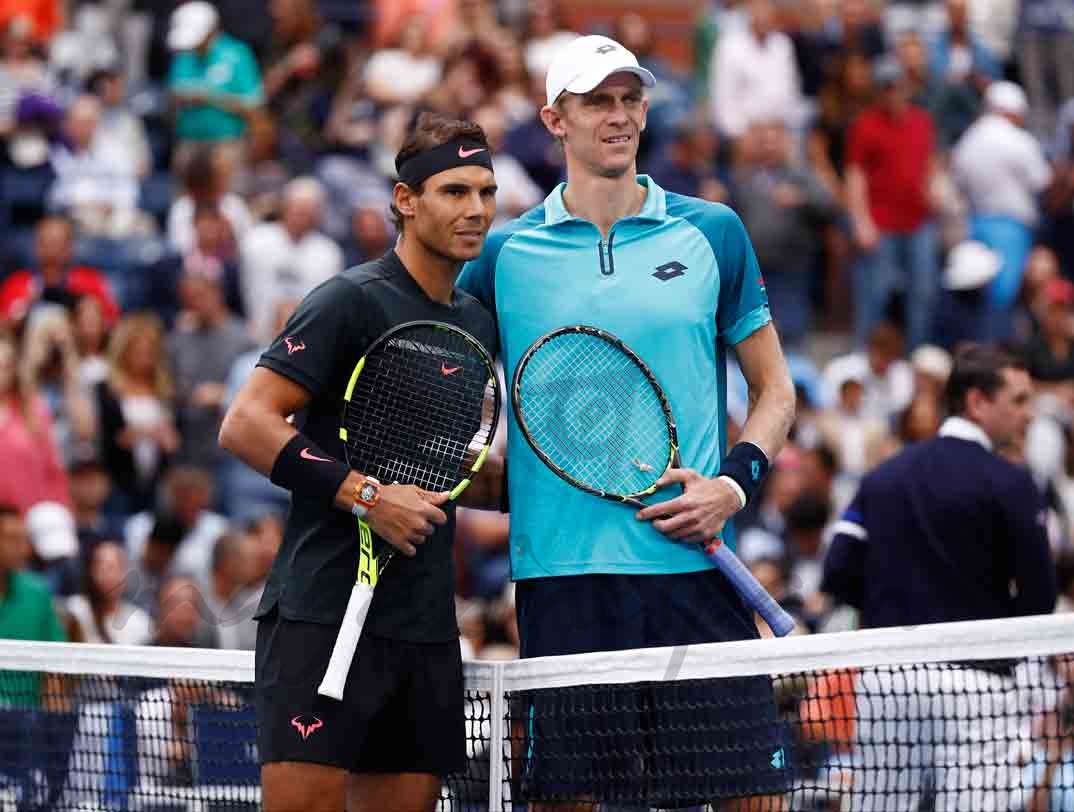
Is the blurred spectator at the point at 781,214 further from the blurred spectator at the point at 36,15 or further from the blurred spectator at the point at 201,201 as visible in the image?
the blurred spectator at the point at 36,15

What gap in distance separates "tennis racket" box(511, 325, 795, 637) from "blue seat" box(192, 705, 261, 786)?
4.23 ft

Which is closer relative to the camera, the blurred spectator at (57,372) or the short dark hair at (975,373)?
the short dark hair at (975,373)

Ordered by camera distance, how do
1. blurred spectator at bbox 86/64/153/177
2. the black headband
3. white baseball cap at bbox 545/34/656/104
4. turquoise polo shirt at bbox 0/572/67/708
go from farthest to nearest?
1. blurred spectator at bbox 86/64/153/177
2. turquoise polo shirt at bbox 0/572/67/708
3. white baseball cap at bbox 545/34/656/104
4. the black headband

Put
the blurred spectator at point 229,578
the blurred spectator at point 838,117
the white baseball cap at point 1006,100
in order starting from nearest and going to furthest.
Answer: the blurred spectator at point 229,578, the white baseball cap at point 1006,100, the blurred spectator at point 838,117

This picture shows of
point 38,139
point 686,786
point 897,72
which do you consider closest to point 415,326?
point 686,786

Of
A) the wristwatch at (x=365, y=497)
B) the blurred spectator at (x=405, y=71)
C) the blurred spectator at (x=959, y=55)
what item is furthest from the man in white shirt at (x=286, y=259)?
the wristwatch at (x=365, y=497)

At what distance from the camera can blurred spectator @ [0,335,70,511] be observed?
11766 mm

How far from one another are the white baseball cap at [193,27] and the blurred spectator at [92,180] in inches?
37.0

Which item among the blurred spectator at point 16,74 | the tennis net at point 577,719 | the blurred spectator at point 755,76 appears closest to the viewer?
the tennis net at point 577,719

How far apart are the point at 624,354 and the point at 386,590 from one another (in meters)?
0.91

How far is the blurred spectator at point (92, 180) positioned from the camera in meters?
14.8

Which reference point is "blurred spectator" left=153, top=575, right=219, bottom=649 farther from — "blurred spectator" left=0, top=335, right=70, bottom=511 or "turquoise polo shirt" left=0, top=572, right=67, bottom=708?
"blurred spectator" left=0, top=335, right=70, bottom=511

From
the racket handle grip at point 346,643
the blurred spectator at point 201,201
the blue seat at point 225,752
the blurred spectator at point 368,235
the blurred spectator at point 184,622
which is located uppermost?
the blurred spectator at point 201,201

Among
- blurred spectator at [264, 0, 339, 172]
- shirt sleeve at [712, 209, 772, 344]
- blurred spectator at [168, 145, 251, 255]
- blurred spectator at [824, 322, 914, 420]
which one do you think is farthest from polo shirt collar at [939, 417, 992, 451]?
blurred spectator at [264, 0, 339, 172]
